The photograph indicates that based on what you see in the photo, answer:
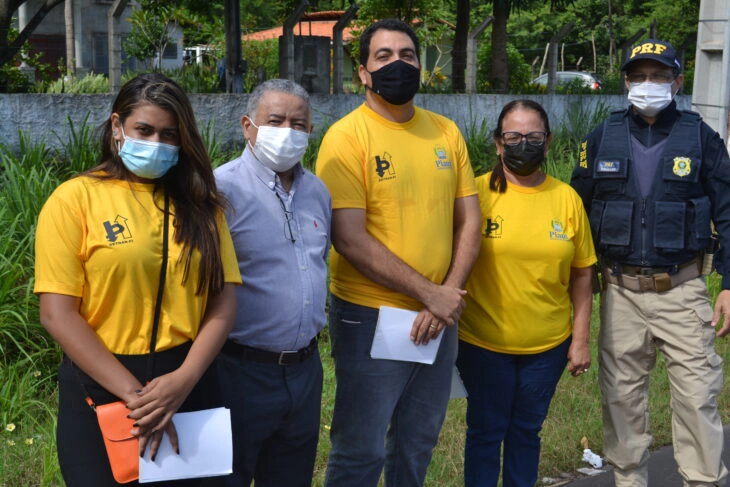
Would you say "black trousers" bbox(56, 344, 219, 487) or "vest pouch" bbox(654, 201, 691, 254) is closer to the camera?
"black trousers" bbox(56, 344, 219, 487)

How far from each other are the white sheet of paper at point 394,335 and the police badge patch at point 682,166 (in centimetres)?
140

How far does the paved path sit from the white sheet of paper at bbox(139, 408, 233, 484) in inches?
91.4

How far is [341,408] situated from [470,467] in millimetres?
760

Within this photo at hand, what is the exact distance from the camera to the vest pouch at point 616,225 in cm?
413

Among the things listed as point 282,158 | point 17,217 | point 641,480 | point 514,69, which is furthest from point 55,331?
point 514,69

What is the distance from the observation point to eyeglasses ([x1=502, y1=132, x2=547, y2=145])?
386 centimetres

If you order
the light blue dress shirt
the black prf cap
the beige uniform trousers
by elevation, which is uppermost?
the black prf cap

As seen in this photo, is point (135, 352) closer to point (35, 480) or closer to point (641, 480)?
point (35, 480)

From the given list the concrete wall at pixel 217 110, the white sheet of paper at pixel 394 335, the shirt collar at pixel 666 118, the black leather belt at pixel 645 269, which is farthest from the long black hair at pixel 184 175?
the concrete wall at pixel 217 110

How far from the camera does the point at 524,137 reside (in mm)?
3861

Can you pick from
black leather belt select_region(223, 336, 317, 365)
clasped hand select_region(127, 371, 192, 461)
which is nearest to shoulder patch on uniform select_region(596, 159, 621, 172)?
black leather belt select_region(223, 336, 317, 365)

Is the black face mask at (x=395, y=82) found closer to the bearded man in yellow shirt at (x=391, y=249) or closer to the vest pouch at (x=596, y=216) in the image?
the bearded man in yellow shirt at (x=391, y=249)

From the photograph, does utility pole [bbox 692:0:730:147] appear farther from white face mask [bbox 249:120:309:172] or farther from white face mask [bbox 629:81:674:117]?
A: white face mask [bbox 249:120:309:172]

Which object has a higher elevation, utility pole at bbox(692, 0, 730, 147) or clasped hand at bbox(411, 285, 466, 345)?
utility pole at bbox(692, 0, 730, 147)
